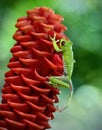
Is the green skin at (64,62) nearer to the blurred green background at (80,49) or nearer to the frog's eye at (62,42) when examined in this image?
the frog's eye at (62,42)

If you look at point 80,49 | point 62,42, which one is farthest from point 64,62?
point 80,49

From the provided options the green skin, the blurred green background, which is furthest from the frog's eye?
the blurred green background

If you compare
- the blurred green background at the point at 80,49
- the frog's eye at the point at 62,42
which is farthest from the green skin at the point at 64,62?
the blurred green background at the point at 80,49

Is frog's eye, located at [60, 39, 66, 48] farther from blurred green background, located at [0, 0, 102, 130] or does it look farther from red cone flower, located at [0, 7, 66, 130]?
blurred green background, located at [0, 0, 102, 130]

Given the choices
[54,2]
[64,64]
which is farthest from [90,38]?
[64,64]

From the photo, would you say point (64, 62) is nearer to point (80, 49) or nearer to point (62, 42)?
point (62, 42)
